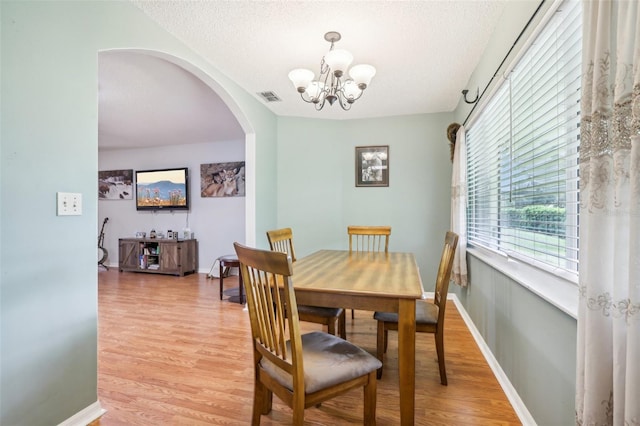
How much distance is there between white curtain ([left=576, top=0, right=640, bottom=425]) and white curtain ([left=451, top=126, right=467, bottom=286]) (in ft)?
6.77

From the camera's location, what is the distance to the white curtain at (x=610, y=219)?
624 millimetres

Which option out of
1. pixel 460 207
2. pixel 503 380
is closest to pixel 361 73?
pixel 460 207

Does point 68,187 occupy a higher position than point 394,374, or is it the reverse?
point 68,187

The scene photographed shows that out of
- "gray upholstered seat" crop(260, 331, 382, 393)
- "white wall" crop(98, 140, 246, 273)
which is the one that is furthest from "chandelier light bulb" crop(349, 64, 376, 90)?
"white wall" crop(98, 140, 246, 273)

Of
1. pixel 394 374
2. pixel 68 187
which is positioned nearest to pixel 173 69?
pixel 68 187

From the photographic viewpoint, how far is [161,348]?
2.37 meters

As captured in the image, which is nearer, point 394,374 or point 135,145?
point 394,374

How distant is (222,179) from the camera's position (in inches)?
212

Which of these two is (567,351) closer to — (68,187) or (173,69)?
(68,187)

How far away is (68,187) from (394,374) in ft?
7.32

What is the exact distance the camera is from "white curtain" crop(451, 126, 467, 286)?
277 centimetres

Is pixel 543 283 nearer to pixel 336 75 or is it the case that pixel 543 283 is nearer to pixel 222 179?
pixel 336 75

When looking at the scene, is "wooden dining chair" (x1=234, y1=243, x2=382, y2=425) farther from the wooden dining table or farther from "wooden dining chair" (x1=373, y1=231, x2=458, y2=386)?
"wooden dining chair" (x1=373, y1=231, x2=458, y2=386)

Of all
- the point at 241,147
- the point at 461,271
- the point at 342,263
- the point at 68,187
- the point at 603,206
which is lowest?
the point at 461,271
